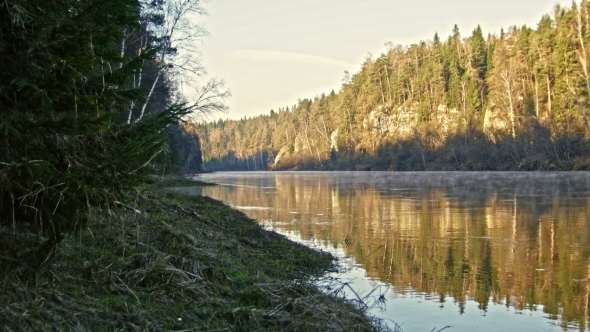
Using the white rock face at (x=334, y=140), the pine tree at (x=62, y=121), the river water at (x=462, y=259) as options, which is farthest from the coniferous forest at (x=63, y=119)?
the white rock face at (x=334, y=140)

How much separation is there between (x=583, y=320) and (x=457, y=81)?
9074cm

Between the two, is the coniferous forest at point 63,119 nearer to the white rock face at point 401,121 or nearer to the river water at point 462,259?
the river water at point 462,259

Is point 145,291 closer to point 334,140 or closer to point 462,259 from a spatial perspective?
point 462,259

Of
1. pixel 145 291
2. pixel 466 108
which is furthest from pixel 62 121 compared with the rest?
pixel 466 108

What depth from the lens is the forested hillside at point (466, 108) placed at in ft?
209

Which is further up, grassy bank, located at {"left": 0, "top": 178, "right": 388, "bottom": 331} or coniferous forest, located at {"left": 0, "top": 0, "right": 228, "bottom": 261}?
coniferous forest, located at {"left": 0, "top": 0, "right": 228, "bottom": 261}

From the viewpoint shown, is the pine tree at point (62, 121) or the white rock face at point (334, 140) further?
the white rock face at point (334, 140)

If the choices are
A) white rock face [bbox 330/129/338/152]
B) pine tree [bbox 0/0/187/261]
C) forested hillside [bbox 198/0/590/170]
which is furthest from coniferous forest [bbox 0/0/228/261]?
white rock face [bbox 330/129/338/152]

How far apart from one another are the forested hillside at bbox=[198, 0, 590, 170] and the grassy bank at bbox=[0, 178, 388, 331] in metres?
39.1

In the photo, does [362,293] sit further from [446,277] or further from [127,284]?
[127,284]

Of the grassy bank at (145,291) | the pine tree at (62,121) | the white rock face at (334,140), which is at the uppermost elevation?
the white rock face at (334,140)

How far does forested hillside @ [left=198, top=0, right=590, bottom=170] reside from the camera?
2509 inches

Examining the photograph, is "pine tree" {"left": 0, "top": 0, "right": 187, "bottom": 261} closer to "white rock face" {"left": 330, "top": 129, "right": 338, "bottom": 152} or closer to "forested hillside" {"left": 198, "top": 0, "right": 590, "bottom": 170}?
"forested hillside" {"left": 198, "top": 0, "right": 590, "bottom": 170}

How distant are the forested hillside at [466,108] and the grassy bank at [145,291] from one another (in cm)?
3912
